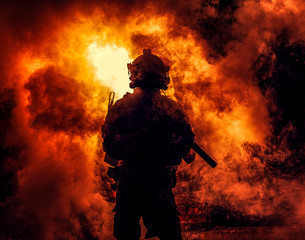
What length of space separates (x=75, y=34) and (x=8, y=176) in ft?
12.9

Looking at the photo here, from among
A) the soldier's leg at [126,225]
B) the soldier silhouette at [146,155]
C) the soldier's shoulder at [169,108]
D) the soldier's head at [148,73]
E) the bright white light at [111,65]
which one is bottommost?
the soldier's leg at [126,225]

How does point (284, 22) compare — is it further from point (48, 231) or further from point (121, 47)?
point (48, 231)

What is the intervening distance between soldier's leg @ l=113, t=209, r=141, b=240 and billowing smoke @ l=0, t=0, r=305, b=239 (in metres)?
2.13

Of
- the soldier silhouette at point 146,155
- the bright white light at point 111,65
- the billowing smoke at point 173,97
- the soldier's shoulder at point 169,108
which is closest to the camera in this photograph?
the soldier silhouette at point 146,155

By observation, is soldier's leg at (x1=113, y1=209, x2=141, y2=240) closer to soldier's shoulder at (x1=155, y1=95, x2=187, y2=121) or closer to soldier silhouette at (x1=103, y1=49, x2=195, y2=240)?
soldier silhouette at (x1=103, y1=49, x2=195, y2=240)

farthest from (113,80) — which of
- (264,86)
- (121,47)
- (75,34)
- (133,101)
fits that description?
(264,86)

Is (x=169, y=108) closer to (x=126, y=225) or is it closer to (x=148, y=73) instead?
(x=148, y=73)

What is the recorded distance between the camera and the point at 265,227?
15.7ft

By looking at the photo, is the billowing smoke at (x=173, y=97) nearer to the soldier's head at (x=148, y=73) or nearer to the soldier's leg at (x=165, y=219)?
the soldier's head at (x=148, y=73)

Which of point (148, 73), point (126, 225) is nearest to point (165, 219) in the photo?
point (126, 225)

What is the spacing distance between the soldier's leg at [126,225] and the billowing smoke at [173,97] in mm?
2134

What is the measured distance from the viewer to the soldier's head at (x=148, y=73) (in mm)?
3635

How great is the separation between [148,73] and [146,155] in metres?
1.30

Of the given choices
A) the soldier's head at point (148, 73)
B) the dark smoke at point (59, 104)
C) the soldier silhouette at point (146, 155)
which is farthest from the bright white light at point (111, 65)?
the soldier silhouette at point (146, 155)
